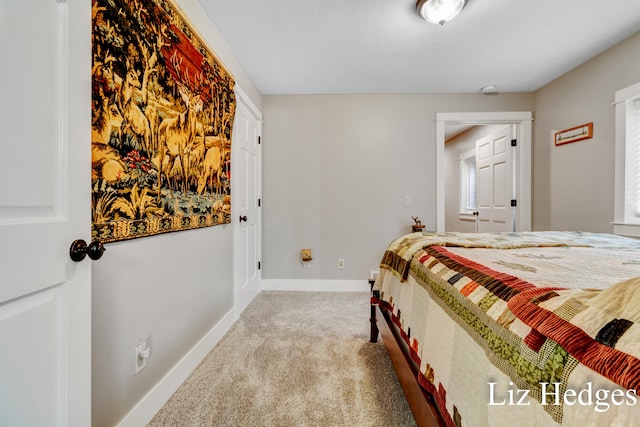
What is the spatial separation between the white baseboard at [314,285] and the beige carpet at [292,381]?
819 mm

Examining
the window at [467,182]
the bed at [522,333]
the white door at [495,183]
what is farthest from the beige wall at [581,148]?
the window at [467,182]

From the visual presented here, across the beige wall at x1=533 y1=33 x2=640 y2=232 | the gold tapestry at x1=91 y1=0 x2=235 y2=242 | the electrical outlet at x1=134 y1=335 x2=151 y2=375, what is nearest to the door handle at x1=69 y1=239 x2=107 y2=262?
the gold tapestry at x1=91 y1=0 x2=235 y2=242

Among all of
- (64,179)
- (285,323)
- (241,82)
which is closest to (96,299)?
(64,179)

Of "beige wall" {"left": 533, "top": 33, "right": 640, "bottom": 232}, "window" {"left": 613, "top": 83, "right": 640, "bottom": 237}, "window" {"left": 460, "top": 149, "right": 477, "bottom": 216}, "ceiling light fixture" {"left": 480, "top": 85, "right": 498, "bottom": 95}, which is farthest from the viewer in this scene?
"window" {"left": 460, "top": 149, "right": 477, "bottom": 216}

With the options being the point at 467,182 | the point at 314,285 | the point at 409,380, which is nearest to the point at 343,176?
the point at 314,285

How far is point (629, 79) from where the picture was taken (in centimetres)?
206

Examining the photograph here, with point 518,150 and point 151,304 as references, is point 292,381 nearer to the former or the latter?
point 151,304

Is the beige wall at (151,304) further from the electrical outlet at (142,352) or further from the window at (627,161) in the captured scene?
the window at (627,161)

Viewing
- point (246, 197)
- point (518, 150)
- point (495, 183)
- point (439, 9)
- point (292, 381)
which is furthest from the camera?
point (495, 183)

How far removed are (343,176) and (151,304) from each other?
2367 mm

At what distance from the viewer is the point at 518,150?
313 centimetres

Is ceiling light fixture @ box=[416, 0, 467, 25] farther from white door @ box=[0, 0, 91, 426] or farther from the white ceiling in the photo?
white door @ box=[0, 0, 91, 426]

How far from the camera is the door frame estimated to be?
307cm

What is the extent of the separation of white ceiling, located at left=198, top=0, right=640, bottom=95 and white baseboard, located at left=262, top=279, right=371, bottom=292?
88.3 inches
